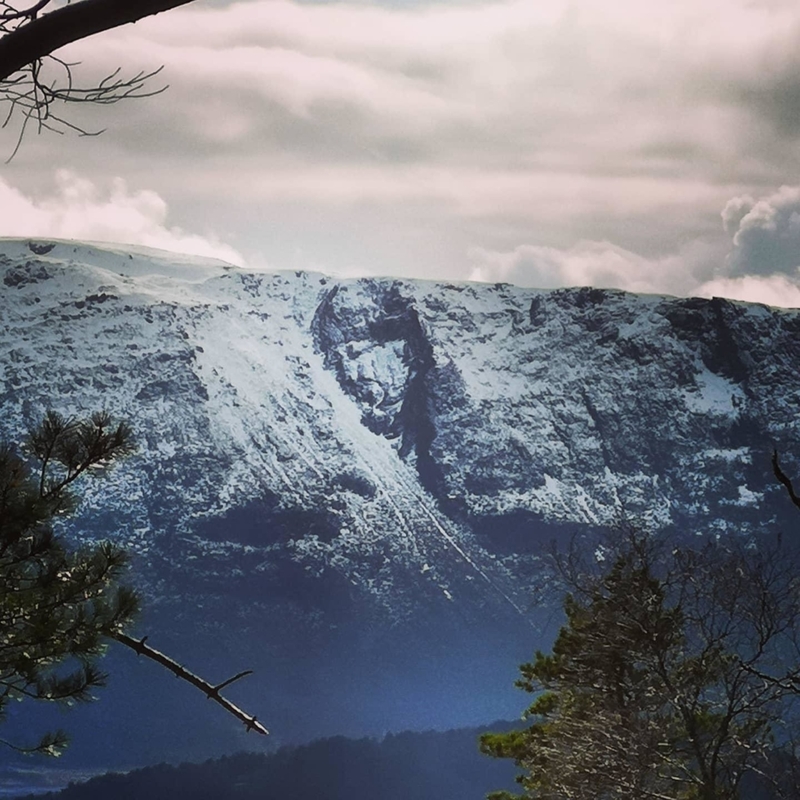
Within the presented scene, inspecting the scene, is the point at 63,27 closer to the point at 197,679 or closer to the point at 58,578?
the point at 197,679

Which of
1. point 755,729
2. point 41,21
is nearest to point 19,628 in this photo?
point 41,21

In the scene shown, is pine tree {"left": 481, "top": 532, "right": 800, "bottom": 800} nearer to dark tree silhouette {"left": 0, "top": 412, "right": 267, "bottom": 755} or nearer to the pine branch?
dark tree silhouette {"left": 0, "top": 412, "right": 267, "bottom": 755}

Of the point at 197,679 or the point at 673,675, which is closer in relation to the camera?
the point at 197,679

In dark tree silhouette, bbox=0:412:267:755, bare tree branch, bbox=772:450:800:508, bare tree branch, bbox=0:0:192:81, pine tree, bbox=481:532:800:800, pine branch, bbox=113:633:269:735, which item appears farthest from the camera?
pine tree, bbox=481:532:800:800

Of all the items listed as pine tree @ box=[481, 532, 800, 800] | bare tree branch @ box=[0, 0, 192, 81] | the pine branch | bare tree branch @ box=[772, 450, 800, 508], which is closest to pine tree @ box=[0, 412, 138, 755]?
the pine branch

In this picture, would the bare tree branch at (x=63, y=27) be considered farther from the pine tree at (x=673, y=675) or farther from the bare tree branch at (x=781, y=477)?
the pine tree at (x=673, y=675)

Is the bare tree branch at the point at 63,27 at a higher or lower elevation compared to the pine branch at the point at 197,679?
higher

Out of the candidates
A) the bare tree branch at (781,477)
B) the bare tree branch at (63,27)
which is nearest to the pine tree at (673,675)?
the bare tree branch at (781,477)

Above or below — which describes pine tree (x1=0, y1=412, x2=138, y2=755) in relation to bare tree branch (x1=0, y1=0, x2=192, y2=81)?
below

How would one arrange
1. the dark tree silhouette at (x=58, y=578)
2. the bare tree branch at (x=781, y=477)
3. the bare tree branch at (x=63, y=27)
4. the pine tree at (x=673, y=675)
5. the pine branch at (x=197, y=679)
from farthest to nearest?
the pine tree at (x=673, y=675)
the dark tree silhouette at (x=58, y=578)
the pine branch at (x=197, y=679)
the bare tree branch at (x=781, y=477)
the bare tree branch at (x=63, y=27)

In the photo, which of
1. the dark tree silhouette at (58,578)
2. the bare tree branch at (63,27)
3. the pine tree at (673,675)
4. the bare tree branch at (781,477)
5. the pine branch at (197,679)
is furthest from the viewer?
the pine tree at (673,675)

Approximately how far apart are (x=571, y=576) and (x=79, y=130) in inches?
836

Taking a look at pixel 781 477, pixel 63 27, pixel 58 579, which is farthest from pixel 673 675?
pixel 63 27

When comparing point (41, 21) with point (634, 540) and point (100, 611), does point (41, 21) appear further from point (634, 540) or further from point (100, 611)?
point (634, 540)
